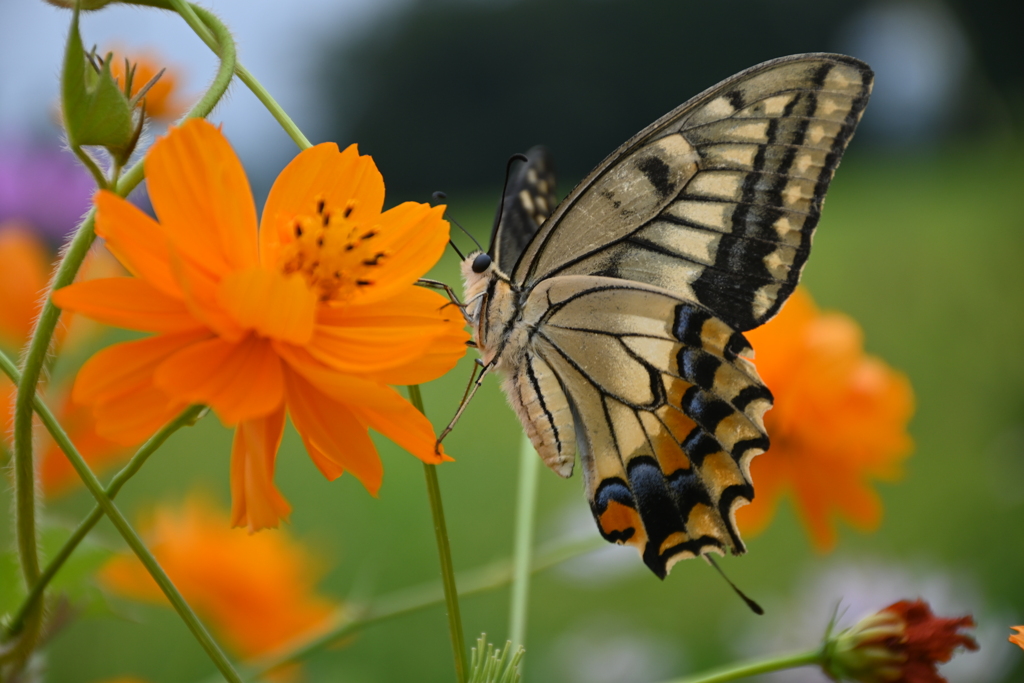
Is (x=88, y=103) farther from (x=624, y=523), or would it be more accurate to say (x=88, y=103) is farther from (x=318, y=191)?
(x=624, y=523)

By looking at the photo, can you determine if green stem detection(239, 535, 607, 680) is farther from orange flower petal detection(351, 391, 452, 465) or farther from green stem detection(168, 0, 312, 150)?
green stem detection(168, 0, 312, 150)

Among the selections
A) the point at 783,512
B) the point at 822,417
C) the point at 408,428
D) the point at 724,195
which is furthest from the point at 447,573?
the point at 783,512

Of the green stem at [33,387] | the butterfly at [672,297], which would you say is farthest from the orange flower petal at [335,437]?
the butterfly at [672,297]

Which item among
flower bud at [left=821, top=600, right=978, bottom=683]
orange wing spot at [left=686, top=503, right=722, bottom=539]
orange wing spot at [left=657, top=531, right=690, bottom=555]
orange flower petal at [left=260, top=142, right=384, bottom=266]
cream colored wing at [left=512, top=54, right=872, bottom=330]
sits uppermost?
cream colored wing at [left=512, top=54, right=872, bottom=330]

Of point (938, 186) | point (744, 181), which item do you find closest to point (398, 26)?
point (938, 186)

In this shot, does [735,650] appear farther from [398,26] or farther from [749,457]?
[398,26]

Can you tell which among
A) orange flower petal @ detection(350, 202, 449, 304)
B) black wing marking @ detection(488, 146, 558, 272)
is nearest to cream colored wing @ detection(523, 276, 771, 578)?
black wing marking @ detection(488, 146, 558, 272)
